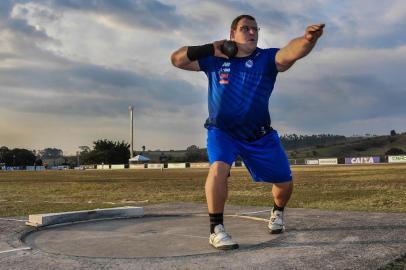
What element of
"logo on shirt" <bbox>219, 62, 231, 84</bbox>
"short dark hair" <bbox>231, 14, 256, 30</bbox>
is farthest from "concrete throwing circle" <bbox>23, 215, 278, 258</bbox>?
"short dark hair" <bbox>231, 14, 256, 30</bbox>

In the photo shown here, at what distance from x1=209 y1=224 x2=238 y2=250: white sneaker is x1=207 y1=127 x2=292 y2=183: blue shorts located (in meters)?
0.75

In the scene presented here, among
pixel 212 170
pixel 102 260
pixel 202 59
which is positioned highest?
pixel 202 59

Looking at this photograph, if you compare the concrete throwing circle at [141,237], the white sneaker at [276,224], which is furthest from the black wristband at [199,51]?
the white sneaker at [276,224]

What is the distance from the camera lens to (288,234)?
5953mm

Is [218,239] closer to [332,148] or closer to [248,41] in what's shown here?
[248,41]

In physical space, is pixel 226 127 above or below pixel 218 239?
above

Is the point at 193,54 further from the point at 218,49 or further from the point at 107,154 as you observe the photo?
the point at 107,154

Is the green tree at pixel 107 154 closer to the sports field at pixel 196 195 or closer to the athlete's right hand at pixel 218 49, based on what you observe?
the sports field at pixel 196 195

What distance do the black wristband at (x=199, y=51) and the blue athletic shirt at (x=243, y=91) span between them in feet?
0.51

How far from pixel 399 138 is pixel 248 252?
15908cm

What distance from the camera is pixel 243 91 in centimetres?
545

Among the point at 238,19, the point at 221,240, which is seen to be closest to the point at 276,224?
the point at 221,240

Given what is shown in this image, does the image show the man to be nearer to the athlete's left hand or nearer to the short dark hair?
the short dark hair

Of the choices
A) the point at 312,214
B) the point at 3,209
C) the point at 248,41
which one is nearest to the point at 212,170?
the point at 248,41
